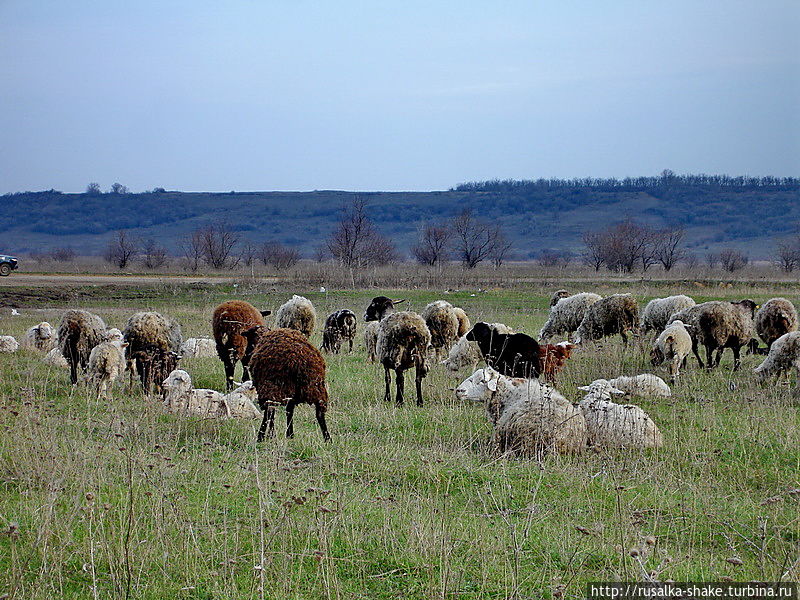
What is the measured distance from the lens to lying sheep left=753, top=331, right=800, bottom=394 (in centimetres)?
1168

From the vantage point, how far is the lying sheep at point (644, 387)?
1072 cm

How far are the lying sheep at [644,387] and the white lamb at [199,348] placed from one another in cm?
814

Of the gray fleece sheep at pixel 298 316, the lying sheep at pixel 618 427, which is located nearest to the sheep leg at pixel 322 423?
the lying sheep at pixel 618 427

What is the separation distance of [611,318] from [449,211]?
5827 inches

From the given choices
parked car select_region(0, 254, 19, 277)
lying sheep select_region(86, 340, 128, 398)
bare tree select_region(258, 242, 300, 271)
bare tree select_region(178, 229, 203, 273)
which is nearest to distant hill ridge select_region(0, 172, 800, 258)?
bare tree select_region(178, 229, 203, 273)

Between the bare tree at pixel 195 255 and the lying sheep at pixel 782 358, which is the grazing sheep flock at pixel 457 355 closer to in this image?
the lying sheep at pixel 782 358

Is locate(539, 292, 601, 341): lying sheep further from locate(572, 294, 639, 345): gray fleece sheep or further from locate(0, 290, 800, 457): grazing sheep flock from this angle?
locate(572, 294, 639, 345): gray fleece sheep

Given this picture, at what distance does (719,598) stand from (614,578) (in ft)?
1.96

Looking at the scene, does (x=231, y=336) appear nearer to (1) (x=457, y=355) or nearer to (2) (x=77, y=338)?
(2) (x=77, y=338)

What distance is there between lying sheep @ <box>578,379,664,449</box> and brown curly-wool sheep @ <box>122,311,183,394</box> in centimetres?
640

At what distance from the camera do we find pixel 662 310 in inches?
653

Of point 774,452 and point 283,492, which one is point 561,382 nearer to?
point 774,452

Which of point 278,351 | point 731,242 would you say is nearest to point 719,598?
point 278,351

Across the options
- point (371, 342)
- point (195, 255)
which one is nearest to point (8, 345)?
point (371, 342)
